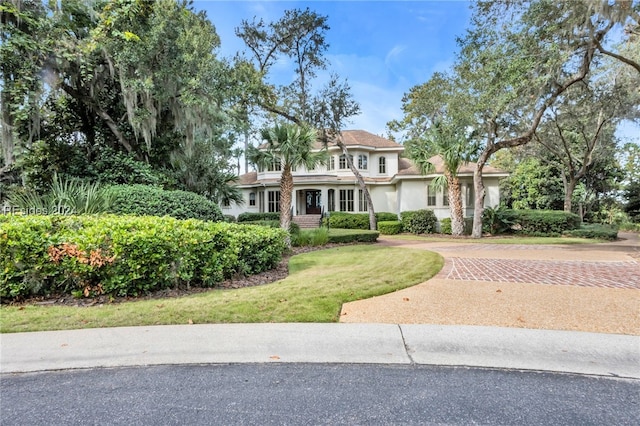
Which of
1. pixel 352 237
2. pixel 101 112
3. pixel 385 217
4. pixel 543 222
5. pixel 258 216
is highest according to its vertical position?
pixel 101 112

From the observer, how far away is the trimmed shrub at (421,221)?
20.4m

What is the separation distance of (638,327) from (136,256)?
22.3 feet

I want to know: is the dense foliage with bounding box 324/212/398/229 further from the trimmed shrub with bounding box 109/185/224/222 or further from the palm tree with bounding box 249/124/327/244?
the trimmed shrub with bounding box 109/185/224/222

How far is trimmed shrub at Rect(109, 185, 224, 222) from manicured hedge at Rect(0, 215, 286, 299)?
234 centimetres

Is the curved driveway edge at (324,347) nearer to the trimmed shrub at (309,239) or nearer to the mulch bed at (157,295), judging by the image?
the mulch bed at (157,295)

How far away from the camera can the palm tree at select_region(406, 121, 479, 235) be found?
17.5 meters

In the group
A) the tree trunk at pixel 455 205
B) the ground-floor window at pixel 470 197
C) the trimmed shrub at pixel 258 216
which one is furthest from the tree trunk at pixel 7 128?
the ground-floor window at pixel 470 197

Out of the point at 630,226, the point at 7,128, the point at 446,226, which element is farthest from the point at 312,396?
the point at 630,226

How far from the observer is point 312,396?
101 inches

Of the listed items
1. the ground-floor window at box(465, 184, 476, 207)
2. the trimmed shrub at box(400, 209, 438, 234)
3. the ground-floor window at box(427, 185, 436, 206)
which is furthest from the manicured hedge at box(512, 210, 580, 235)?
the ground-floor window at box(427, 185, 436, 206)

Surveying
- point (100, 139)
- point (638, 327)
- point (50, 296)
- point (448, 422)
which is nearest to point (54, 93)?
point (100, 139)

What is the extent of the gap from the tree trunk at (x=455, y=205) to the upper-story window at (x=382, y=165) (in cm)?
690

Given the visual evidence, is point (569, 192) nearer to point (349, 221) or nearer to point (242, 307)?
point (349, 221)

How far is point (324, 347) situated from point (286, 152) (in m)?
9.29
